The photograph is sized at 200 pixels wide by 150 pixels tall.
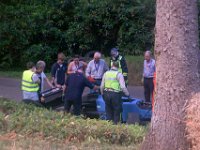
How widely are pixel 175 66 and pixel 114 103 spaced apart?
16.4 feet

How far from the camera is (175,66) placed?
26.0 ft

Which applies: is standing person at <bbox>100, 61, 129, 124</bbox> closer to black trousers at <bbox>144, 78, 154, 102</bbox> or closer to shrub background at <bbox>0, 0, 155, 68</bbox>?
black trousers at <bbox>144, 78, 154, 102</bbox>

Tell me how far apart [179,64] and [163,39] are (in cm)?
38

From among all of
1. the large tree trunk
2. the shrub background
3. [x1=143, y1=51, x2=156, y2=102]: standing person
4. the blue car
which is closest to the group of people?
the blue car

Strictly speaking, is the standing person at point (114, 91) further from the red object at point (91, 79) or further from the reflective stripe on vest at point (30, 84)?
the red object at point (91, 79)

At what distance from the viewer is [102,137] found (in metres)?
9.67

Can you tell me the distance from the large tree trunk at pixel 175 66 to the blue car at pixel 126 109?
4.85 meters

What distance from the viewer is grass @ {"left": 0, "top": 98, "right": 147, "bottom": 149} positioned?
9430mm

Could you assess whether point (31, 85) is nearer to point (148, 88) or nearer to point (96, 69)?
point (96, 69)

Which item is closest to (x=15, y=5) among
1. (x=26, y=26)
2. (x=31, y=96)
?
(x=26, y=26)

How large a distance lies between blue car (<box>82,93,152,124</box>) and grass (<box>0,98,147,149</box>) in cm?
268

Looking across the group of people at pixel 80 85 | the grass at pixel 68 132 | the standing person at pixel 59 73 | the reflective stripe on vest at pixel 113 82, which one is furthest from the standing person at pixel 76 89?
the grass at pixel 68 132

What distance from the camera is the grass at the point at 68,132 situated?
9430mm

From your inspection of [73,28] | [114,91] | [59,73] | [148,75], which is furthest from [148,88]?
[73,28]
